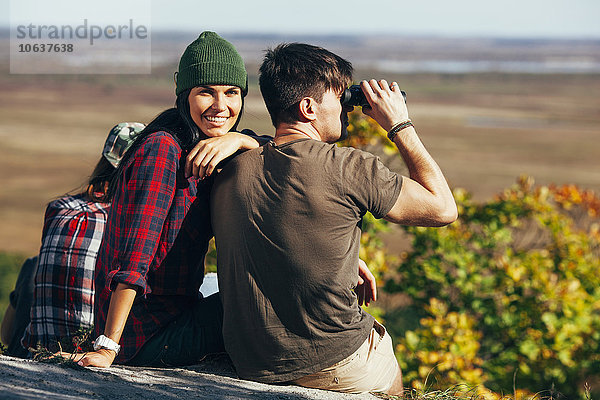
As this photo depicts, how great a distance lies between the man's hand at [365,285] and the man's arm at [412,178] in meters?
0.59

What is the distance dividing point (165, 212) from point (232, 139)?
372mm

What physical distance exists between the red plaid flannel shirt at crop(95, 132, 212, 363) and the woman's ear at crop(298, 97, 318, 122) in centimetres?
49

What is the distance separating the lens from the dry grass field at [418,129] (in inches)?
572

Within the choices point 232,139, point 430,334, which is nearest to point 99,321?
point 232,139

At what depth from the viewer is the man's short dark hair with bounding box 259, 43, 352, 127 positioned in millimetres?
2764

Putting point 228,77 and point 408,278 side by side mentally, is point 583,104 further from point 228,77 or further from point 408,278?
point 228,77

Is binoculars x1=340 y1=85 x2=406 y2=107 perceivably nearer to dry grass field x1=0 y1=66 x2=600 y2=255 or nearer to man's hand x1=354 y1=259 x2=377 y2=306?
man's hand x1=354 y1=259 x2=377 y2=306

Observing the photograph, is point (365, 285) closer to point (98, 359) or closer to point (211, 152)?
point (211, 152)

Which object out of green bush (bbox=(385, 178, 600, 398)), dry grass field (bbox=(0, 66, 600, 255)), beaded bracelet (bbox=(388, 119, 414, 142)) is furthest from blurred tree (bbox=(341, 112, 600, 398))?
beaded bracelet (bbox=(388, 119, 414, 142))

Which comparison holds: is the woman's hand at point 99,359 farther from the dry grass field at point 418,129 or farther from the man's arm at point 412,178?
the dry grass field at point 418,129

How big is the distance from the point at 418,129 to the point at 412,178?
2031cm

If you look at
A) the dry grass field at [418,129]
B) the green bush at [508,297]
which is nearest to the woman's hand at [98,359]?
the green bush at [508,297]

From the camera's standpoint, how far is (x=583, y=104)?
32.7 m

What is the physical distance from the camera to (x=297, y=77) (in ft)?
9.06
